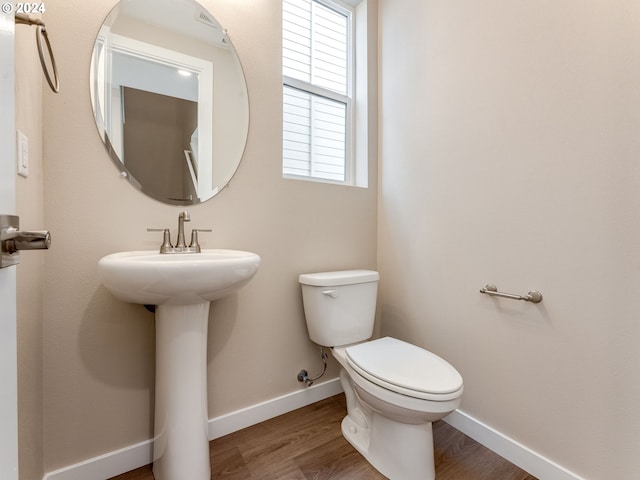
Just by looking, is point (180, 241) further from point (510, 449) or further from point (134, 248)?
point (510, 449)

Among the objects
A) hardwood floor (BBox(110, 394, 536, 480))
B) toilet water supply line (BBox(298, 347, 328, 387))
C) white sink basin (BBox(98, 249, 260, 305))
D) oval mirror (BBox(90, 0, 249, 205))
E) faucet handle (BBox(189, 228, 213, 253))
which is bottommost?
hardwood floor (BBox(110, 394, 536, 480))

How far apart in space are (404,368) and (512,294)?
0.54 meters

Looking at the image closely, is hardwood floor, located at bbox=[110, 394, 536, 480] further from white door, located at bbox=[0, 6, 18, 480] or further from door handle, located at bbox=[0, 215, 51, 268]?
door handle, located at bbox=[0, 215, 51, 268]

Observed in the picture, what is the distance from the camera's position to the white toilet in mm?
1036

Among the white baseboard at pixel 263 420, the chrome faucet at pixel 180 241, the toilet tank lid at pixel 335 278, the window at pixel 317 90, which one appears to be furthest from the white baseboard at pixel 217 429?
the window at pixel 317 90

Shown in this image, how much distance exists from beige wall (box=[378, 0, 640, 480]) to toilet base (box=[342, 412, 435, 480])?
0.40 m

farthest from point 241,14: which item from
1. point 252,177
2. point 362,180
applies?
point 362,180

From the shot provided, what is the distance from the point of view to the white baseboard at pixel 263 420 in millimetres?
1103

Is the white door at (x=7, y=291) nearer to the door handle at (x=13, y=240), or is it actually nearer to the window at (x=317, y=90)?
the door handle at (x=13, y=240)

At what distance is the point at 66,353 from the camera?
107 cm

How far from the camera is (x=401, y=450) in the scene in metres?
1.14

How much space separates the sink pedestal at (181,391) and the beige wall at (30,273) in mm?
339

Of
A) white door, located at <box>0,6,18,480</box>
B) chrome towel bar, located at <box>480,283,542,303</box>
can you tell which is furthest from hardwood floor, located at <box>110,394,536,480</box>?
white door, located at <box>0,6,18,480</box>

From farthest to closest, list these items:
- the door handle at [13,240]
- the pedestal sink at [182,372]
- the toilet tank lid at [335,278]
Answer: the toilet tank lid at [335,278], the pedestal sink at [182,372], the door handle at [13,240]
